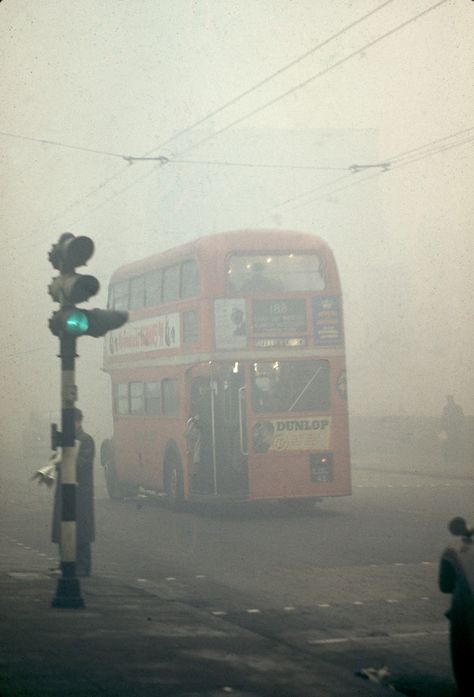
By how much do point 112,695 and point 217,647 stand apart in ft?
5.81

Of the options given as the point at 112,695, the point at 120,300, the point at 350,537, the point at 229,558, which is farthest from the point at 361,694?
the point at 120,300

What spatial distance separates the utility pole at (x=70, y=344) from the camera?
9.99 meters

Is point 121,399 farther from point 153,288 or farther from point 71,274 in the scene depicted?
point 71,274

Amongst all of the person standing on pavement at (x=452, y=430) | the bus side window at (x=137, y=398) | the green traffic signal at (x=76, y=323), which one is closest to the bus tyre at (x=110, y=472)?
the bus side window at (x=137, y=398)

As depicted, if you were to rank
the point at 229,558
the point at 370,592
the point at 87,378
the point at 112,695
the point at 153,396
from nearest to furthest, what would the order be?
the point at 112,695 → the point at 370,592 → the point at 229,558 → the point at 153,396 → the point at 87,378

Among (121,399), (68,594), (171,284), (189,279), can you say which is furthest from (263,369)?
(68,594)

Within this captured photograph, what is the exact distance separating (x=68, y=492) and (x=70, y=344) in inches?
45.7

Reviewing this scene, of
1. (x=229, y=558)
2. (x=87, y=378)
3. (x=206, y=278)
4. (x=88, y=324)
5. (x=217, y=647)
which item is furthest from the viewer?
(x=87, y=378)

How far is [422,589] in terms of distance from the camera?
11.3m

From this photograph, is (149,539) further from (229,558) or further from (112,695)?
(112,695)

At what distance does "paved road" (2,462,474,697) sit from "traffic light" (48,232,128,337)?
2.46 meters

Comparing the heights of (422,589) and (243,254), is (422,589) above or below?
below

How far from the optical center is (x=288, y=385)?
18.5 meters

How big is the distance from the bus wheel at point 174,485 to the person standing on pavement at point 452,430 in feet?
41.4
